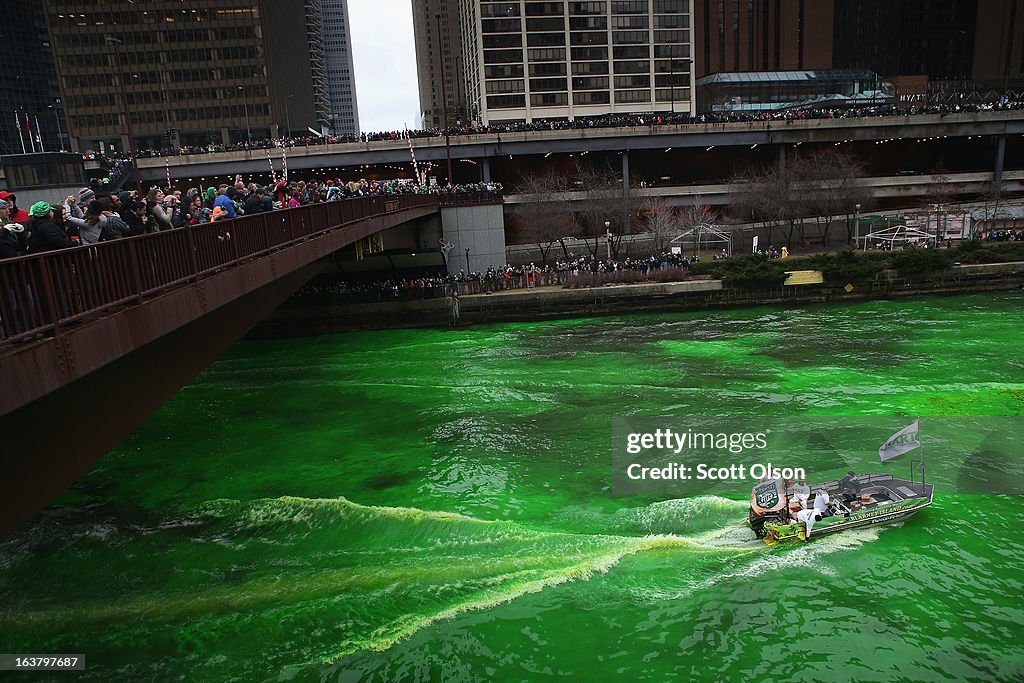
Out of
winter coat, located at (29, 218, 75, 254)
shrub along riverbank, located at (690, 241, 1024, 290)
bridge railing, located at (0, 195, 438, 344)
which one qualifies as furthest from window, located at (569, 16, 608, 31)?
winter coat, located at (29, 218, 75, 254)

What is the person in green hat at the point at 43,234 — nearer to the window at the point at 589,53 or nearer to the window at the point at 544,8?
the window at the point at 589,53

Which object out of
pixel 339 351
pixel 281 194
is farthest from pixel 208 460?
pixel 339 351

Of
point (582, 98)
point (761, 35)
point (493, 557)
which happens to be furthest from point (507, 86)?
point (493, 557)

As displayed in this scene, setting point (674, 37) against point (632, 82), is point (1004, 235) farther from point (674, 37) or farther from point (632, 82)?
point (674, 37)

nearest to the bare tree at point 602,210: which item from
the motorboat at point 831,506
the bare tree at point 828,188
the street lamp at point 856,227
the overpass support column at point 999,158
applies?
the bare tree at point 828,188

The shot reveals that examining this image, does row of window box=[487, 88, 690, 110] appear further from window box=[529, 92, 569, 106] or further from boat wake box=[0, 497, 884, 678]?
boat wake box=[0, 497, 884, 678]

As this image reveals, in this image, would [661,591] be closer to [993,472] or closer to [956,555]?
[956,555]
